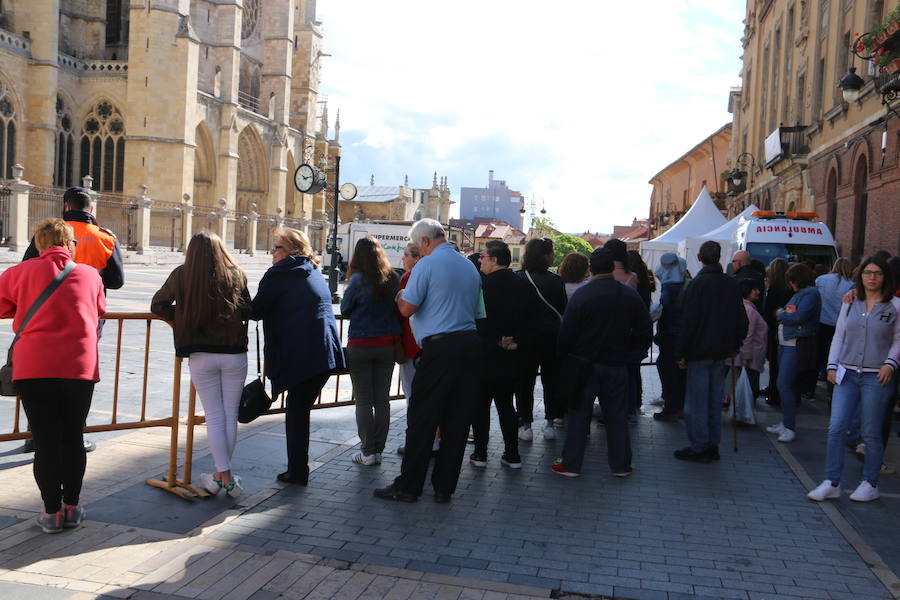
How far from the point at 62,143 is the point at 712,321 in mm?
40630

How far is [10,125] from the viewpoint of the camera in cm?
3666

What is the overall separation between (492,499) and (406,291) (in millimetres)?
1598

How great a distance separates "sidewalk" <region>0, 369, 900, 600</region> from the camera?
4156 mm

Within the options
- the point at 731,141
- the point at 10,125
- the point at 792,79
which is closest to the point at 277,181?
the point at 10,125

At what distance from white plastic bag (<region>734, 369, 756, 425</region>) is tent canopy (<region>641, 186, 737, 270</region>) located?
38.1 ft

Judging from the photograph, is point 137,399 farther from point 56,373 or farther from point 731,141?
point 731,141

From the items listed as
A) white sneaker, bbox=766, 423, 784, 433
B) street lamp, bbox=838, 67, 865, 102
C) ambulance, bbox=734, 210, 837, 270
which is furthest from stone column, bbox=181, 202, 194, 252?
white sneaker, bbox=766, 423, 784, 433

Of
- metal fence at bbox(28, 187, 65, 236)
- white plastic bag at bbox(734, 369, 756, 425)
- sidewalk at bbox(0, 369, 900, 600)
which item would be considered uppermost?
metal fence at bbox(28, 187, 65, 236)

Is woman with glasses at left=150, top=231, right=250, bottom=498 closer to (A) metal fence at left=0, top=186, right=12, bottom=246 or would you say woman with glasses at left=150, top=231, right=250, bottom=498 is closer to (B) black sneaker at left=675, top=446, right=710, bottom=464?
(B) black sneaker at left=675, top=446, right=710, bottom=464

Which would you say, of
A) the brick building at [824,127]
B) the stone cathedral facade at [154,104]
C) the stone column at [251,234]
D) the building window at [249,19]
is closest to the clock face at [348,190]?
the stone cathedral facade at [154,104]

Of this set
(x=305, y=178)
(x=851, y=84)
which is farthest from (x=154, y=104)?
(x=851, y=84)

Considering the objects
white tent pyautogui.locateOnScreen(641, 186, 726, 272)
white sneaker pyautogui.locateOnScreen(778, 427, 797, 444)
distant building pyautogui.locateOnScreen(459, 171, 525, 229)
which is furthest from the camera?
distant building pyautogui.locateOnScreen(459, 171, 525, 229)

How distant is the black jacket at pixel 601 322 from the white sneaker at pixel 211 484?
2.87m

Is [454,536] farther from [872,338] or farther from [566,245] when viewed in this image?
[566,245]
